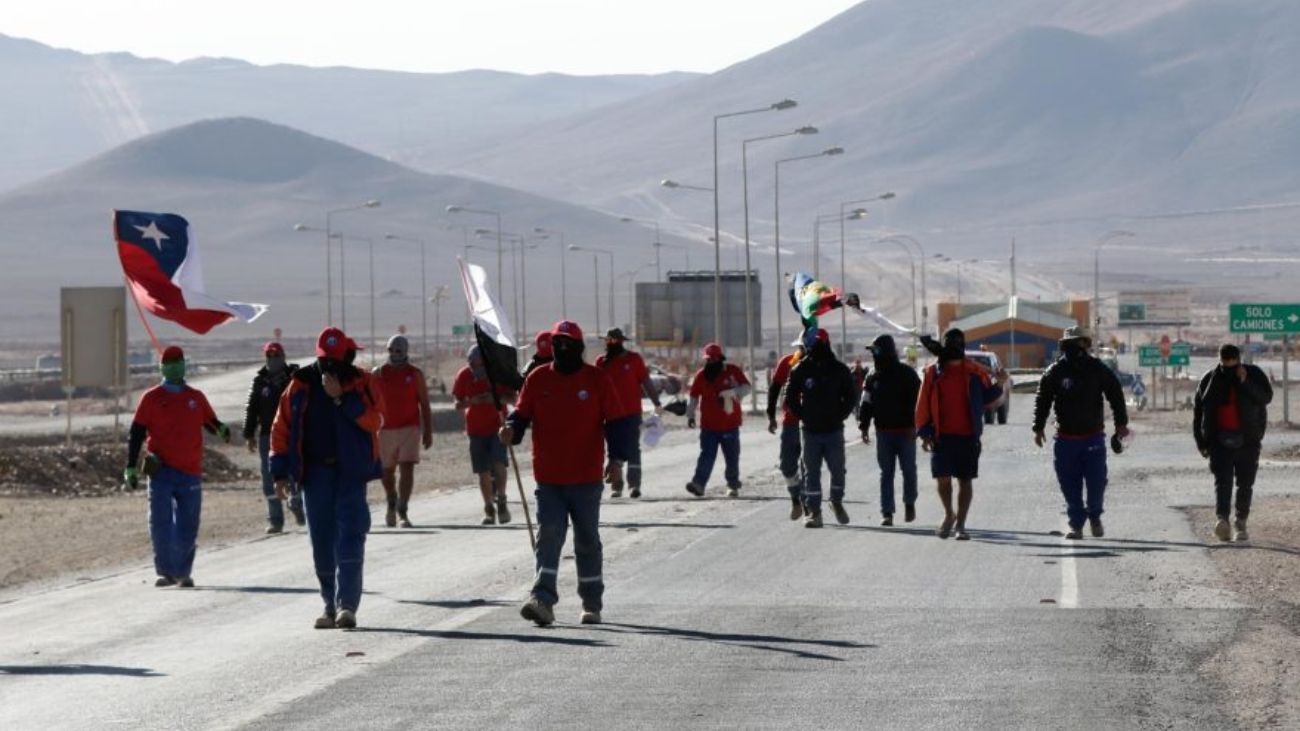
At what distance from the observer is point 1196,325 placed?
185000 millimetres

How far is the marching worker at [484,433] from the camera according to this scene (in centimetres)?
2242

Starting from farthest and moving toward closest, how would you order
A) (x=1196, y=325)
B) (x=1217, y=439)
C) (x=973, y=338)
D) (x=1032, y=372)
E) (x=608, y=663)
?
1. (x=1196, y=325)
2. (x=973, y=338)
3. (x=1032, y=372)
4. (x=1217, y=439)
5. (x=608, y=663)

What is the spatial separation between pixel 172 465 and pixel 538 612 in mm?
4557

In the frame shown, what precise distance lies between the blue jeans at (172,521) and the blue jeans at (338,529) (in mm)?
3298

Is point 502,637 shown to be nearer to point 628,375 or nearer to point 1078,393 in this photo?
point 1078,393

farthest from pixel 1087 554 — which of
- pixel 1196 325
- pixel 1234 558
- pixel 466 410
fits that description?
pixel 1196 325

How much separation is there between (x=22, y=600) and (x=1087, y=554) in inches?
294

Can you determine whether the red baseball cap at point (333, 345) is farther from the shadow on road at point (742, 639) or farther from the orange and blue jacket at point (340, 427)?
the shadow on road at point (742, 639)

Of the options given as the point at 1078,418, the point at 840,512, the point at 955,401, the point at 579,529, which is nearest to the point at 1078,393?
the point at 1078,418

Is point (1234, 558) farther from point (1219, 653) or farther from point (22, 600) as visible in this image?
point (22, 600)

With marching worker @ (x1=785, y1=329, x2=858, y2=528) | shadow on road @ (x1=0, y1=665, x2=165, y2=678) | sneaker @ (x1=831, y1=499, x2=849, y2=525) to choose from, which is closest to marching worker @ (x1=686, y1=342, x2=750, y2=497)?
sneaker @ (x1=831, y1=499, x2=849, y2=525)

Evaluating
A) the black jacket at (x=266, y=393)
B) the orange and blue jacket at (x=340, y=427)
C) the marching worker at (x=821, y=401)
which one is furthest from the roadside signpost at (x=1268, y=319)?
the orange and blue jacket at (x=340, y=427)

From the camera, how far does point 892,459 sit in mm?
21484

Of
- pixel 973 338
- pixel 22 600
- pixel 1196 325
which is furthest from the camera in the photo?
pixel 1196 325
